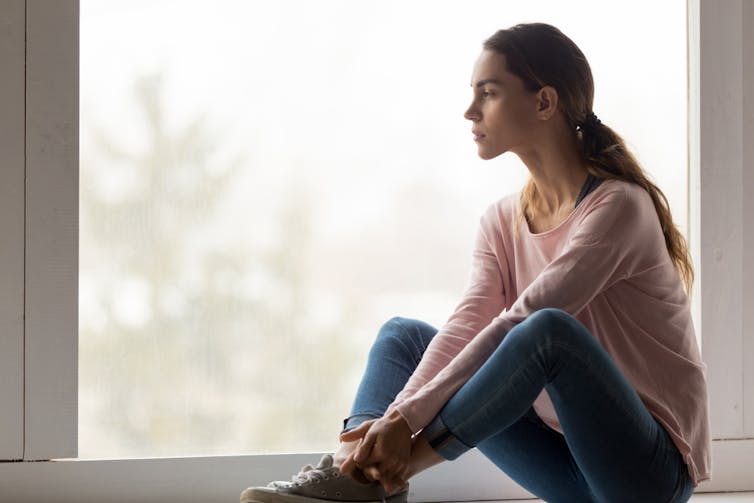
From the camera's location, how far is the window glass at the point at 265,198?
1988 millimetres

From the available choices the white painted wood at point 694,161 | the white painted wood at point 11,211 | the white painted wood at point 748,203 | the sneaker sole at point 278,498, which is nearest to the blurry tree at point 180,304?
the white painted wood at point 11,211

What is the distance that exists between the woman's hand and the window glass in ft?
2.00

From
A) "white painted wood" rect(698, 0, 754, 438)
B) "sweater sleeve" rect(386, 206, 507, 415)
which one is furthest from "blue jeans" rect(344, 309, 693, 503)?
"white painted wood" rect(698, 0, 754, 438)

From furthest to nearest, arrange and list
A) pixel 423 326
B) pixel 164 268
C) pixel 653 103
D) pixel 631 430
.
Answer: pixel 653 103 < pixel 164 268 < pixel 423 326 < pixel 631 430

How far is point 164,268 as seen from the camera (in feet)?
6.56

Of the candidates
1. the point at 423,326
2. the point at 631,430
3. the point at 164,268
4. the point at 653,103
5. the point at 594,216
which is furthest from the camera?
the point at 653,103

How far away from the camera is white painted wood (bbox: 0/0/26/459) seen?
1.89 metres

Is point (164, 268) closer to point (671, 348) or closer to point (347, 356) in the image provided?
point (347, 356)

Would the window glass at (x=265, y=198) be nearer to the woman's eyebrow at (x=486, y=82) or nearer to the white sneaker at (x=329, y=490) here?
the woman's eyebrow at (x=486, y=82)

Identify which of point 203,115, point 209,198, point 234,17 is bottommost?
point 209,198

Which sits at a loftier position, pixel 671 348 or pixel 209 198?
pixel 209 198

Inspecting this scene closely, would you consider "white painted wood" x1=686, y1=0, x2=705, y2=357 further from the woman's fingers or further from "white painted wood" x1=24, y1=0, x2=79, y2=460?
"white painted wood" x1=24, y1=0, x2=79, y2=460

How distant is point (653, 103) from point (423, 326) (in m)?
0.79

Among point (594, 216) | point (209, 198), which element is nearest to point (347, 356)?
point (209, 198)
